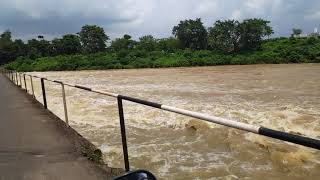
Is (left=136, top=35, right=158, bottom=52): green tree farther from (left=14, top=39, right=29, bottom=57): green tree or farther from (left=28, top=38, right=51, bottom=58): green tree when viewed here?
(left=14, top=39, right=29, bottom=57): green tree

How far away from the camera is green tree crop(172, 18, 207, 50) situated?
87500 mm

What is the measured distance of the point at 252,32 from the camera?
7062 centimetres

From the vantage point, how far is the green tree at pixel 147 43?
9644 centimetres

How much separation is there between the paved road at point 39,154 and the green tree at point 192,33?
78.8 meters

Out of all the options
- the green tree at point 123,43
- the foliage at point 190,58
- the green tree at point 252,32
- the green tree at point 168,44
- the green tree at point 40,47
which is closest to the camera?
the foliage at point 190,58

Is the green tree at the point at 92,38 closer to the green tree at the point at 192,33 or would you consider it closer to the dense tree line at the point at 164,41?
the dense tree line at the point at 164,41

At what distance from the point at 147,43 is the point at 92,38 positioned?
50.0ft

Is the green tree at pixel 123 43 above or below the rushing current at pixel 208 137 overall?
above

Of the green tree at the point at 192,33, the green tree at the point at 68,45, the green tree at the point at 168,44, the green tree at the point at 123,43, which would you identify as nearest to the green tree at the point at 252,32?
the green tree at the point at 192,33

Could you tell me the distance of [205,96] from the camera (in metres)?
21.1

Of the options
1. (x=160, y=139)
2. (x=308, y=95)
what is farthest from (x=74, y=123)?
(x=308, y=95)

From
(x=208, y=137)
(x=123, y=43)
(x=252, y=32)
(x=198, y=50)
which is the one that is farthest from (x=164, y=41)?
(x=208, y=137)

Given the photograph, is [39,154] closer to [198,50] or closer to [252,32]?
[252,32]

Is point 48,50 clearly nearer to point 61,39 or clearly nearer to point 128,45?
point 61,39
